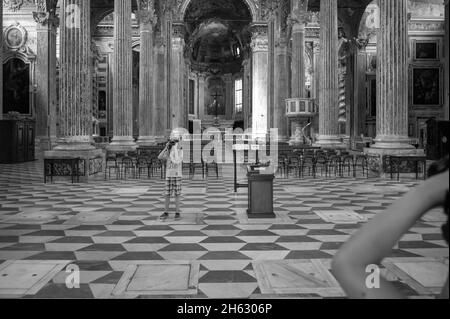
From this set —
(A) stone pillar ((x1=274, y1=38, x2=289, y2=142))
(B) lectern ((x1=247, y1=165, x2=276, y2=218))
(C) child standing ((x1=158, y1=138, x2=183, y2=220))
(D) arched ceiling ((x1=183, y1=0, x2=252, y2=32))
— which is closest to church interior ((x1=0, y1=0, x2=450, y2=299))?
(B) lectern ((x1=247, y1=165, x2=276, y2=218))

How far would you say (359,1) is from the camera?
110 ft

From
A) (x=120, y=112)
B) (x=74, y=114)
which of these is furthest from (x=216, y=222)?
(x=120, y=112)

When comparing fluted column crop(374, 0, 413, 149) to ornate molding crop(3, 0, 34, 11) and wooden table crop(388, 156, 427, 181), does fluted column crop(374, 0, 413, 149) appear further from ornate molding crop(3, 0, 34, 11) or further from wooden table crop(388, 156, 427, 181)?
ornate molding crop(3, 0, 34, 11)

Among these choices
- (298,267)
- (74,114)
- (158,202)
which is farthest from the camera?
(74,114)

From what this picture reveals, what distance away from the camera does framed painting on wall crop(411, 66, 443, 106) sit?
34.0 m

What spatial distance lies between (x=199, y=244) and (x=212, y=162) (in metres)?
14.5

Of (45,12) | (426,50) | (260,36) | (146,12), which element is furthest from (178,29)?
(426,50)

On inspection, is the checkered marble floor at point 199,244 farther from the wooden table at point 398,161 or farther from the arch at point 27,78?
the arch at point 27,78

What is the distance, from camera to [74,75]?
15.5m

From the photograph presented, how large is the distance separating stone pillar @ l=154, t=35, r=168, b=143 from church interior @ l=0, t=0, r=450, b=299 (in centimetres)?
11

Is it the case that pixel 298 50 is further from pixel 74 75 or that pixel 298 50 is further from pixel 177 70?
pixel 74 75

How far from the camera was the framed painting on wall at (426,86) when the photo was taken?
34.0 m

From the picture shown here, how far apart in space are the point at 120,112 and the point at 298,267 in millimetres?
→ 17854
